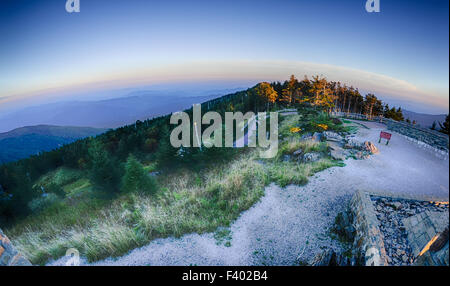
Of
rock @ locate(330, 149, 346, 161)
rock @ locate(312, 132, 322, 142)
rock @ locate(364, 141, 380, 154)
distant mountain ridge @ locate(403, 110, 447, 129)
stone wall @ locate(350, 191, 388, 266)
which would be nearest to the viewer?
distant mountain ridge @ locate(403, 110, 447, 129)

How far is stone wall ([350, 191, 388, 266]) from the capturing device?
2.62 metres

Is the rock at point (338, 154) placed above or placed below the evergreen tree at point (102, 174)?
above

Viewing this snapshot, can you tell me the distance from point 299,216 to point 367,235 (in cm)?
150

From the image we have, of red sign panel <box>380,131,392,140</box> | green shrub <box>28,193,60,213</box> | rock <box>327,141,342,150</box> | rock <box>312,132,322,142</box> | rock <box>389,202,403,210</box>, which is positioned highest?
red sign panel <box>380,131,392,140</box>

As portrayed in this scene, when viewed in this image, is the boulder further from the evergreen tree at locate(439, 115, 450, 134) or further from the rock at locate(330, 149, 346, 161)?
the rock at locate(330, 149, 346, 161)

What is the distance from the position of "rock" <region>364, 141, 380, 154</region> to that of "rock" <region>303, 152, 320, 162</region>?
4.97 ft

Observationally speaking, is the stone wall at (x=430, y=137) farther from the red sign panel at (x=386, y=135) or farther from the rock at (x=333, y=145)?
the rock at (x=333, y=145)

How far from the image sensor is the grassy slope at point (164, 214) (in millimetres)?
3653

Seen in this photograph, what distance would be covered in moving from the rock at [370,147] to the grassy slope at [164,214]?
110 cm

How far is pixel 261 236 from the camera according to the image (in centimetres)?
374

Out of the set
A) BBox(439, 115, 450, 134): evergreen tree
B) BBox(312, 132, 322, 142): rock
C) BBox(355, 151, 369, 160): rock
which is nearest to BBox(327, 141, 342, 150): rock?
BBox(312, 132, 322, 142): rock

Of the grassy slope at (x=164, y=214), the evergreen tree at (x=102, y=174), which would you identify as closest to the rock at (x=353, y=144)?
the grassy slope at (x=164, y=214)
